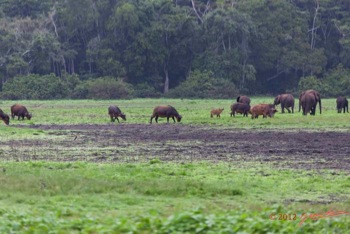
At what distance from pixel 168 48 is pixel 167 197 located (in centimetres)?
5490

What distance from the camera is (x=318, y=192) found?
14711mm

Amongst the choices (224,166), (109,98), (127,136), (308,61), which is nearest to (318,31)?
(308,61)

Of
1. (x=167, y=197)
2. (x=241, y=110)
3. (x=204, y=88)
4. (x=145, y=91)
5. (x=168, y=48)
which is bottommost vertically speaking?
(x=167, y=197)

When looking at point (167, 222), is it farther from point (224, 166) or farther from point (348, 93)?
point (348, 93)

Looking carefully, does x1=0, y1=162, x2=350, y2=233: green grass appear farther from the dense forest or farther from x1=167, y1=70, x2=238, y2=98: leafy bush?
x1=167, y1=70, x2=238, y2=98: leafy bush

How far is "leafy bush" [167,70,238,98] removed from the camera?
6481 centimetres

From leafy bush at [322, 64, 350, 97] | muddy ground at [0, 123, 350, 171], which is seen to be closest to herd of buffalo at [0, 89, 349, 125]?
muddy ground at [0, 123, 350, 171]

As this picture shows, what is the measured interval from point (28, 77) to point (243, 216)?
5452 cm

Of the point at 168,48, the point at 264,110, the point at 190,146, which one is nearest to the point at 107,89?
the point at 168,48

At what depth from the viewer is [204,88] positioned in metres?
64.8

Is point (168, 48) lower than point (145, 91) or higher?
higher

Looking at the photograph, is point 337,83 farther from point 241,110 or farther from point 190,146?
point 190,146

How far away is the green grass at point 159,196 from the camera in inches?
395

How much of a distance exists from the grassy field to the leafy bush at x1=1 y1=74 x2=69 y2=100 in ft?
137
